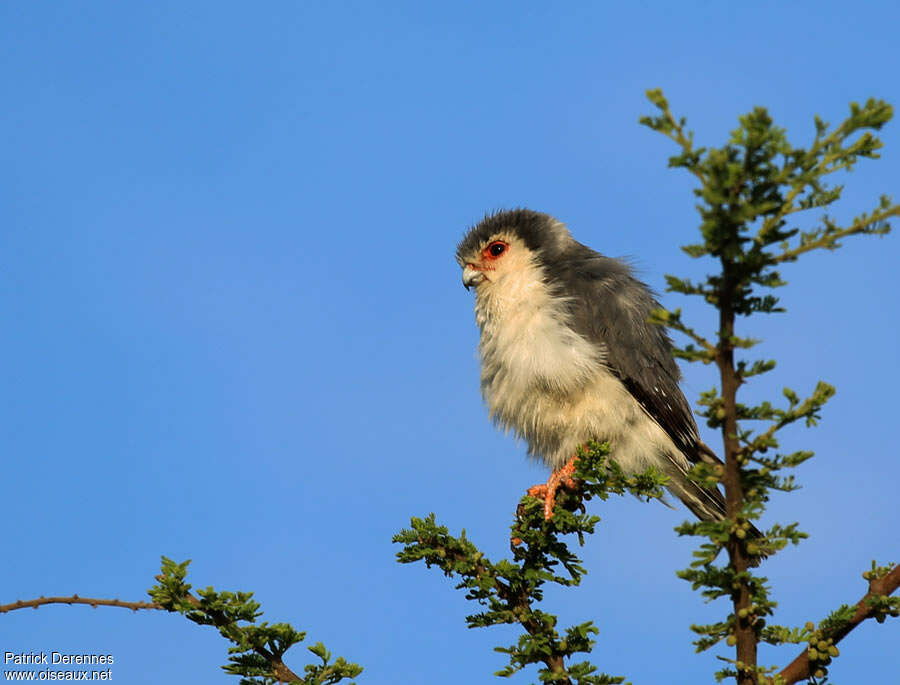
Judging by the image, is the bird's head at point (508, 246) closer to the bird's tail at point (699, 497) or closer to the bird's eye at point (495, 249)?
the bird's eye at point (495, 249)

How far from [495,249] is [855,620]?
4.44 m

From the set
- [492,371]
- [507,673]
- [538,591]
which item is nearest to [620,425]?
[492,371]

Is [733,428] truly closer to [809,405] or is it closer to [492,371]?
[809,405]

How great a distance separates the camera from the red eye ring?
7.27 meters

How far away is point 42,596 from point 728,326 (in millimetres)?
2918

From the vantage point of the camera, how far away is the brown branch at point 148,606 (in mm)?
3691

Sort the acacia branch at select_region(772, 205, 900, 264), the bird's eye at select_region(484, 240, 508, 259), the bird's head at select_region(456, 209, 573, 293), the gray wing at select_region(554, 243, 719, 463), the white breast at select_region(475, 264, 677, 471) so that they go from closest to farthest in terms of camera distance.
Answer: the acacia branch at select_region(772, 205, 900, 264)
the white breast at select_region(475, 264, 677, 471)
the gray wing at select_region(554, 243, 719, 463)
the bird's head at select_region(456, 209, 573, 293)
the bird's eye at select_region(484, 240, 508, 259)

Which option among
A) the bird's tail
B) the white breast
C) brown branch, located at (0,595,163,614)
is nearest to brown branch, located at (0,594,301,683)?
brown branch, located at (0,595,163,614)

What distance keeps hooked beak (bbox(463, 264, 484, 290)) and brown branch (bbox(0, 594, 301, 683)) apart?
12.5ft

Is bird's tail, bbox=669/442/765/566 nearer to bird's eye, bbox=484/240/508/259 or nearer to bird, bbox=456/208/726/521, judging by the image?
bird, bbox=456/208/726/521

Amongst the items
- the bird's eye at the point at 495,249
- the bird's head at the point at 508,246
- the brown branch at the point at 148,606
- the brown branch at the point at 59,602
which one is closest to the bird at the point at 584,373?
the bird's head at the point at 508,246

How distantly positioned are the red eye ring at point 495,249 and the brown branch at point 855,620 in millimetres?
4335

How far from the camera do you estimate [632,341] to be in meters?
6.27

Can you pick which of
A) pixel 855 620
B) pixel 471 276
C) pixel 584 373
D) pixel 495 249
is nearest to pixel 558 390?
pixel 584 373
